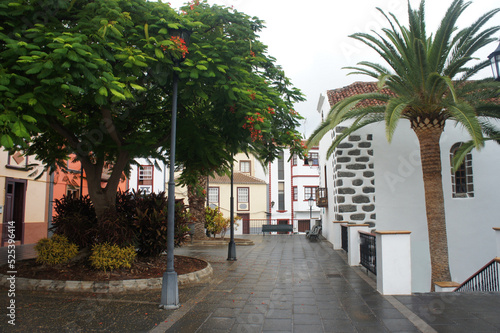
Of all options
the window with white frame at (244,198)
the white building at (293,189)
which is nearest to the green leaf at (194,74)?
the window with white frame at (244,198)

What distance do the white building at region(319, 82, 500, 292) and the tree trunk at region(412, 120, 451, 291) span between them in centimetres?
197

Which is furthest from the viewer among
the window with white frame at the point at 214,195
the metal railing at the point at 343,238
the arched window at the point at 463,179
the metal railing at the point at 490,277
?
the window with white frame at the point at 214,195

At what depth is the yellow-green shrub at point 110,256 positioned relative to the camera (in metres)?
7.46

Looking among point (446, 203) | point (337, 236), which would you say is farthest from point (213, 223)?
point (446, 203)

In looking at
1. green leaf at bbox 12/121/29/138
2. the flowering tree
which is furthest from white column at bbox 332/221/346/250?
green leaf at bbox 12/121/29/138

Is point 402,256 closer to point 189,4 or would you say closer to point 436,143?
→ point 436,143

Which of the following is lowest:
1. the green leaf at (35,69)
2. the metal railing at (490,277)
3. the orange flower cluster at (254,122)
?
the metal railing at (490,277)

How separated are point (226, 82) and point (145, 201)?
3663mm

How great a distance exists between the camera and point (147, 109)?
928cm

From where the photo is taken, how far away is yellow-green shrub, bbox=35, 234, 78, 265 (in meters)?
7.85

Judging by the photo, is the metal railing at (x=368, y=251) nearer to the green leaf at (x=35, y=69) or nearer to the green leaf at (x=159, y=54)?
the green leaf at (x=159, y=54)

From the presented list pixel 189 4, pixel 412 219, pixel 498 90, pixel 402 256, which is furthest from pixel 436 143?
pixel 189 4

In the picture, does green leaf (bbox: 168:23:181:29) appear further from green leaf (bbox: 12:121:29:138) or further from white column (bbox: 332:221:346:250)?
white column (bbox: 332:221:346:250)

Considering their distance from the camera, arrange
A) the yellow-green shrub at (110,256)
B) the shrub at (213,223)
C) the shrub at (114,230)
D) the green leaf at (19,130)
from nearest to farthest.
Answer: the green leaf at (19,130)
the yellow-green shrub at (110,256)
the shrub at (114,230)
the shrub at (213,223)
